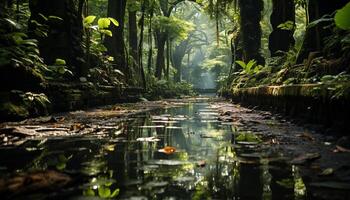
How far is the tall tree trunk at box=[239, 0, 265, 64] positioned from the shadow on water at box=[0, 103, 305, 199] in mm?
12192

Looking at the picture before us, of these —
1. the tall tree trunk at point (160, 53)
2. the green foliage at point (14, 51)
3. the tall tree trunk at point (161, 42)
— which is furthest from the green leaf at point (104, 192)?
the tall tree trunk at point (160, 53)

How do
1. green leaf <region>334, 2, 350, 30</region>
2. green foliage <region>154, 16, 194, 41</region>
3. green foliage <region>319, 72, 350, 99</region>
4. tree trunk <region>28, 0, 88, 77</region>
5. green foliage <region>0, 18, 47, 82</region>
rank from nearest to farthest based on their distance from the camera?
green foliage <region>319, 72, 350, 99</region>, green leaf <region>334, 2, 350, 30</region>, green foliage <region>0, 18, 47, 82</region>, tree trunk <region>28, 0, 88, 77</region>, green foliage <region>154, 16, 194, 41</region>

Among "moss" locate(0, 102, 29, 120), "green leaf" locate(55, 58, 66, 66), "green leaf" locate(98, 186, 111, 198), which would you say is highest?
"green leaf" locate(55, 58, 66, 66)

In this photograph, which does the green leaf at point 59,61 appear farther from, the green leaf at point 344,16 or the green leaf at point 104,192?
the green leaf at point 104,192

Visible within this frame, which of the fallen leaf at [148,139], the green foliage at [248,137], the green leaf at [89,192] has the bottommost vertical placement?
the green foliage at [248,137]

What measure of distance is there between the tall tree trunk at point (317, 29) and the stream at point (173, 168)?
12.3 ft

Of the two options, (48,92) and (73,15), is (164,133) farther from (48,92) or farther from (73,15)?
(73,15)

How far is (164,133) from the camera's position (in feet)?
15.9

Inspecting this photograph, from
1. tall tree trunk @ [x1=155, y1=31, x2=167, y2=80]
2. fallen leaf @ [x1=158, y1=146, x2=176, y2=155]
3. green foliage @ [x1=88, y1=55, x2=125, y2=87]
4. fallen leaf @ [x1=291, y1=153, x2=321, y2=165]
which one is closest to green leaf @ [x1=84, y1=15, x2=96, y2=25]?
green foliage @ [x1=88, y1=55, x2=125, y2=87]

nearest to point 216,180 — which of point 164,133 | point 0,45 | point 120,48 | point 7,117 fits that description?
point 164,133

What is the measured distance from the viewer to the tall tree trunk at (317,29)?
7.31 metres

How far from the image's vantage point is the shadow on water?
201cm

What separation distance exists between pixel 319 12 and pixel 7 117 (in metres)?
6.19

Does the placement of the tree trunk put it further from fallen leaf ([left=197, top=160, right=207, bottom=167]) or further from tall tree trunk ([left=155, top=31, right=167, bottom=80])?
tall tree trunk ([left=155, top=31, right=167, bottom=80])
